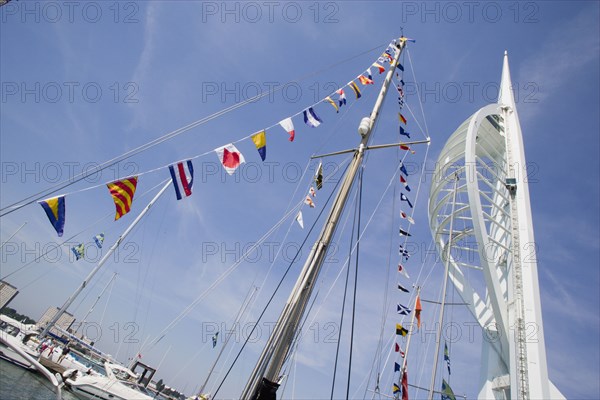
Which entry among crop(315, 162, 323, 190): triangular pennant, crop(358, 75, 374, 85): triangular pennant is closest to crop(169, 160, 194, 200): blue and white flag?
crop(315, 162, 323, 190): triangular pennant

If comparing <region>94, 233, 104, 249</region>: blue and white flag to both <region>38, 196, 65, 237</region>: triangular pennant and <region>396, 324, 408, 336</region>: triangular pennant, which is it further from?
<region>396, 324, 408, 336</region>: triangular pennant

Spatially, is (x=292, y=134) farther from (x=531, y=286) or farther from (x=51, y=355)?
(x=51, y=355)

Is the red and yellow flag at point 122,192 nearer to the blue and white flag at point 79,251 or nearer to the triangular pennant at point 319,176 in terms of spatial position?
the triangular pennant at point 319,176

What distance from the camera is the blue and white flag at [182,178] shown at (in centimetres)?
705

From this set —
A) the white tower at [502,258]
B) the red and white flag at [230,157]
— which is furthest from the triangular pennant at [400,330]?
the red and white flag at [230,157]

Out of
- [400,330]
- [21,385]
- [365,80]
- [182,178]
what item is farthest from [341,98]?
[21,385]

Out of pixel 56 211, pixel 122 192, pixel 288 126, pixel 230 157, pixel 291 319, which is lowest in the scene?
pixel 291 319

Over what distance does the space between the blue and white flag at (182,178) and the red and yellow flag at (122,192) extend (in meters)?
0.80

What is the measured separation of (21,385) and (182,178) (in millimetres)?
13690

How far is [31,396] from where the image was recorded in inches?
488

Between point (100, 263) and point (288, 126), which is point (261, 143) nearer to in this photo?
point (288, 126)

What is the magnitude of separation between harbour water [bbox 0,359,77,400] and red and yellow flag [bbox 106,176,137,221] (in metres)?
7.80

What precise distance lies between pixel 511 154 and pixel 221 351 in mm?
17523

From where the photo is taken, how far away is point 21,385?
526 inches
